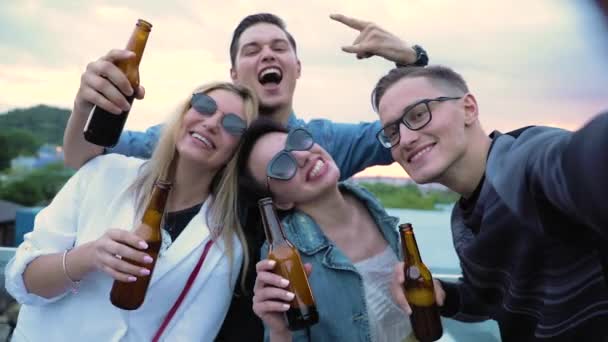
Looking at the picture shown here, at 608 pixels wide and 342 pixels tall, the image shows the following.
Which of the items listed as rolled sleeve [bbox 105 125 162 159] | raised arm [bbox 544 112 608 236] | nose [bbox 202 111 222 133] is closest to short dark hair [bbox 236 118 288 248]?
nose [bbox 202 111 222 133]

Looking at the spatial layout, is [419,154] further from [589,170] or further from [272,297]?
[589,170]

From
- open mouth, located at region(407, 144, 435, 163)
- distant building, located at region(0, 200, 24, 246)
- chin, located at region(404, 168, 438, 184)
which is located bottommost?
distant building, located at region(0, 200, 24, 246)

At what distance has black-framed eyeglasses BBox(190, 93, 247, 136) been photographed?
6.54 feet

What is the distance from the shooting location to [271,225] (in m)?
1.69

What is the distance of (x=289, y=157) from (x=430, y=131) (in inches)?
21.1

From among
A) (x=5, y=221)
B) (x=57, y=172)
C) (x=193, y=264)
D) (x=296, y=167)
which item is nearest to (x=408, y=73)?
(x=296, y=167)

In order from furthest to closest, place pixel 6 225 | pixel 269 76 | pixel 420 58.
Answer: pixel 6 225, pixel 269 76, pixel 420 58

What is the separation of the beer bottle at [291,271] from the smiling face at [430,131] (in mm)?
459

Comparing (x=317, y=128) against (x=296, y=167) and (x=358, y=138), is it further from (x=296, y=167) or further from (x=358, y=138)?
(x=296, y=167)

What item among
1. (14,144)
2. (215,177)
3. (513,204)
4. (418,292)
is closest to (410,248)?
(418,292)

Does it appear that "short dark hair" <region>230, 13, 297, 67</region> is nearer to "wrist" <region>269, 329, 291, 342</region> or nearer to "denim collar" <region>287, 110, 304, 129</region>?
"denim collar" <region>287, 110, 304, 129</region>

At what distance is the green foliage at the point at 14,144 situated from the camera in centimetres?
2483

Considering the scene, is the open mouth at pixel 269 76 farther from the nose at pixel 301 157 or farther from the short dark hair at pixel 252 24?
the nose at pixel 301 157

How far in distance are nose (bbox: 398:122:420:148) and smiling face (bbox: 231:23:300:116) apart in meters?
1.06
